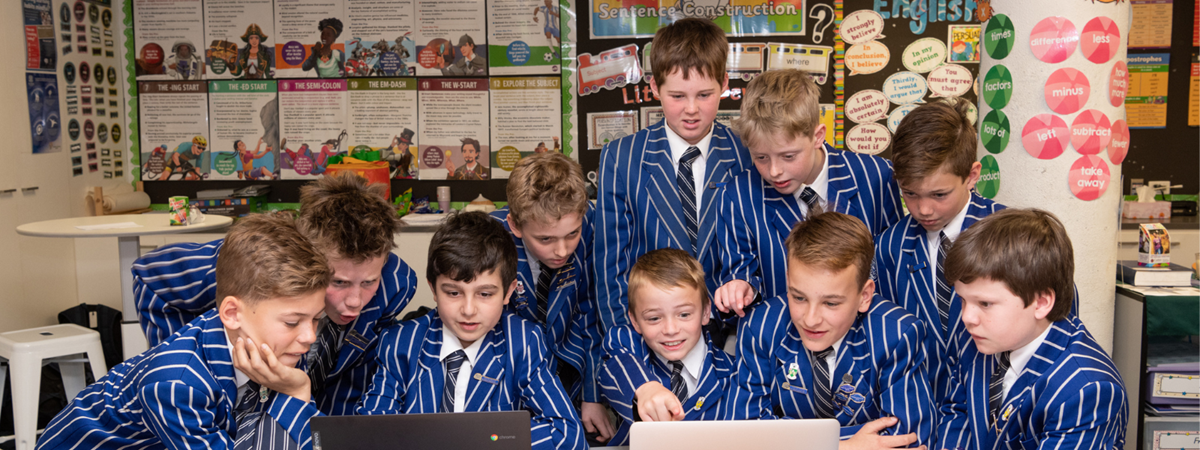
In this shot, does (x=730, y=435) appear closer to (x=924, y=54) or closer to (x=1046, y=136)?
(x=1046, y=136)

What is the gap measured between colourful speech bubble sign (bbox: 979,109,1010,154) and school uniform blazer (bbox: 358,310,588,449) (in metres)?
1.44

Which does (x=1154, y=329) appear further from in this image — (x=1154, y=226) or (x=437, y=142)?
(x=437, y=142)

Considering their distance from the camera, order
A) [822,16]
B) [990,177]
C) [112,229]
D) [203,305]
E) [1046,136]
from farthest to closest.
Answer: [822,16], [112,229], [990,177], [1046,136], [203,305]

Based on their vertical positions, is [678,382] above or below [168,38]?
below

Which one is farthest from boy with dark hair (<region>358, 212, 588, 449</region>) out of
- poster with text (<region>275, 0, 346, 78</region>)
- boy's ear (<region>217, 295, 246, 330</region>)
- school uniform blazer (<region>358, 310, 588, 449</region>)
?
poster with text (<region>275, 0, 346, 78</region>)

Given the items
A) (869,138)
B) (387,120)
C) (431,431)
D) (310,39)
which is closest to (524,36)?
(387,120)

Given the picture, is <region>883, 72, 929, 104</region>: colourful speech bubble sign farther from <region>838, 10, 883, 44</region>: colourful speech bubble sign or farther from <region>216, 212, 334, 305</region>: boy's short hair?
<region>216, 212, 334, 305</region>: boy's short hair

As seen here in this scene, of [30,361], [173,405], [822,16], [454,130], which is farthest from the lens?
[454,130]

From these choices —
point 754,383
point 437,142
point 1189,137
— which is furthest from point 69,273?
point 1189,137

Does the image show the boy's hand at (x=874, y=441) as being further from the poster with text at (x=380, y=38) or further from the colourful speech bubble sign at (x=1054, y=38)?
the poster with text at (x=380, y=38)

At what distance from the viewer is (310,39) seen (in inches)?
168

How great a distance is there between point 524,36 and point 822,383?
2973mm

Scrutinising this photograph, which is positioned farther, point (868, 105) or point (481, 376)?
point (868, 105)

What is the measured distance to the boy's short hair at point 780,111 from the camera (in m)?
1.84
